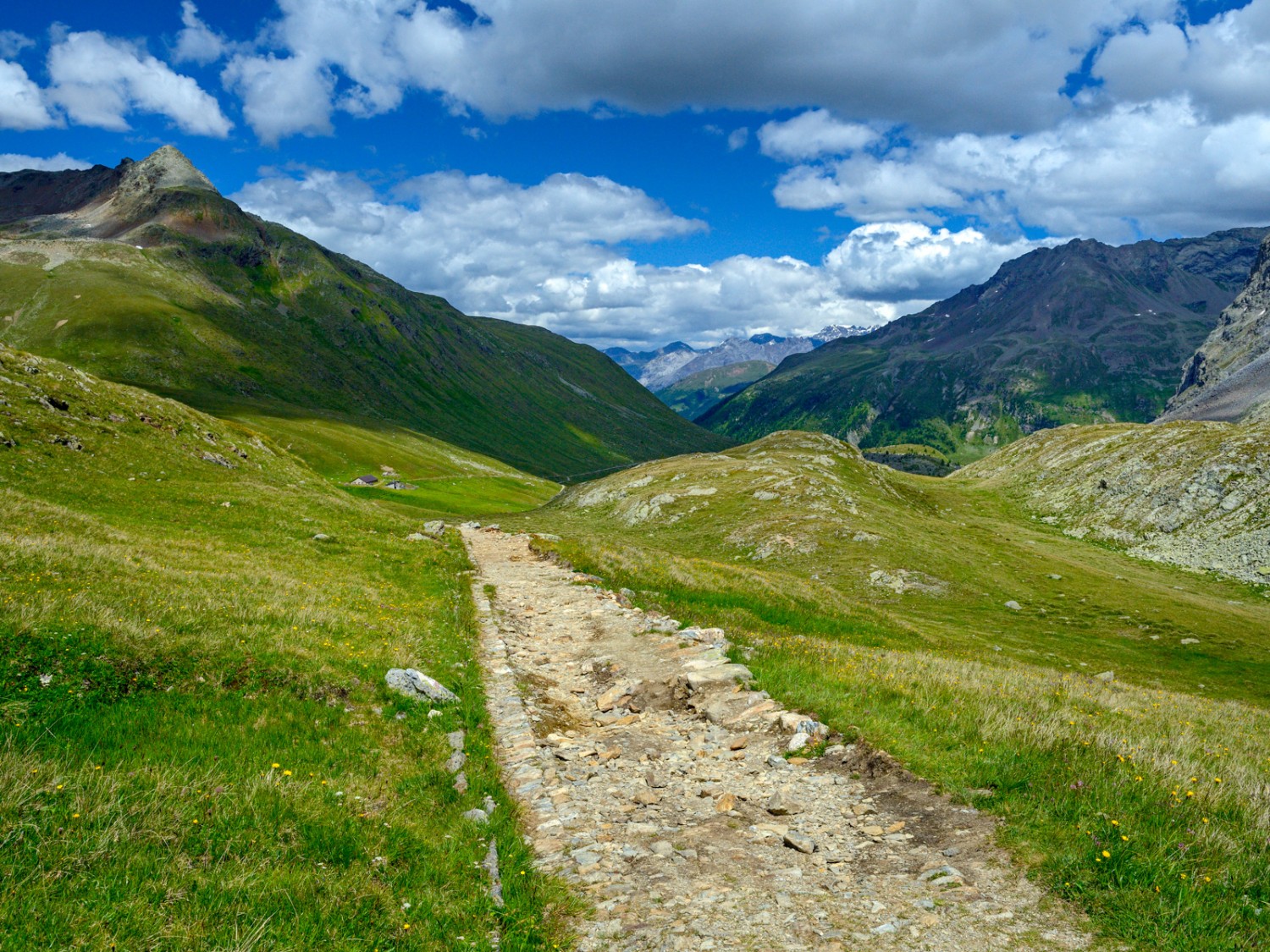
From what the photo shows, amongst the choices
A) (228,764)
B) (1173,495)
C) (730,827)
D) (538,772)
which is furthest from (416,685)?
(1173,495)

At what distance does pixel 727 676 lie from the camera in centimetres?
1781

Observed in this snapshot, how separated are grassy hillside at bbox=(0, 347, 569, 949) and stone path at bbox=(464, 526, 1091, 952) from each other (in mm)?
1070

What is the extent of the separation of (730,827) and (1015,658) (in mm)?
43228

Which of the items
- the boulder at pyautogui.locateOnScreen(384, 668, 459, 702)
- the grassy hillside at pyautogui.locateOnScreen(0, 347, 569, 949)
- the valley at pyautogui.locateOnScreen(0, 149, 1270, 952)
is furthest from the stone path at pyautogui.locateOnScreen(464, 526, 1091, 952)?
the boulder at pyautogui.locateOnScreen(384, 668, 459, 702)

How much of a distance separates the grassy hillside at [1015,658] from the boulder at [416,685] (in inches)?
326

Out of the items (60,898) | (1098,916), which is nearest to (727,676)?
(1098,916)

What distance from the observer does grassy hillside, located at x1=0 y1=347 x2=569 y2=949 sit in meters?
6.93

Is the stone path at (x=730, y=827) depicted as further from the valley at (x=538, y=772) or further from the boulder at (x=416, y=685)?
the boulder at (x=416, y=685)

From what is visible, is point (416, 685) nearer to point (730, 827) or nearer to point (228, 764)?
point (228, 764)

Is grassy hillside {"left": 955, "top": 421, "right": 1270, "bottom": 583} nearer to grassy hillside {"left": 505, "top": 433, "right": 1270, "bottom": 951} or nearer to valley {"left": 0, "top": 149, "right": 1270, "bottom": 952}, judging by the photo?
grassy hillside {"left": 505, "top": 433, "right": 1270, "bottom": 951}

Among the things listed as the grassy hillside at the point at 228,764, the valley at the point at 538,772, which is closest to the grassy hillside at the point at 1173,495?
the valley at the point at 538,772

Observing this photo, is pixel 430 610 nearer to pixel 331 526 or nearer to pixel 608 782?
pixel 608 782

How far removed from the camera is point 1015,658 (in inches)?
1811

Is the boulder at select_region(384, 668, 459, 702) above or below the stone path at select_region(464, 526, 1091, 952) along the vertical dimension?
above
